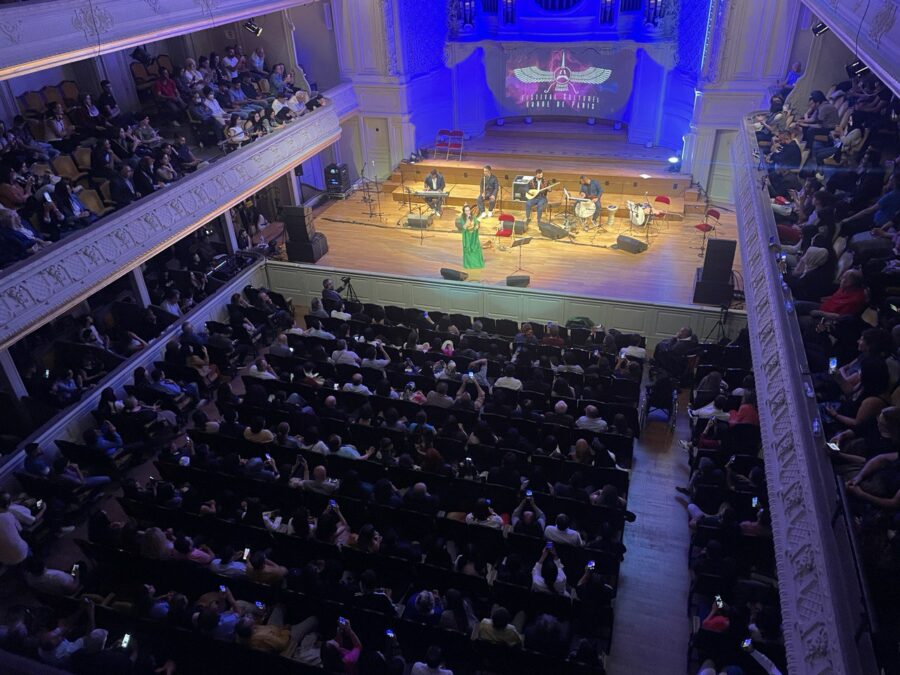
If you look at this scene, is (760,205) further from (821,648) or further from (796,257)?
(821,648)

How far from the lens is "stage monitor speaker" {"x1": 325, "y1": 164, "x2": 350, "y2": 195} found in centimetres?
1711

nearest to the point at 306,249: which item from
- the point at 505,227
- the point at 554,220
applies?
the point at 505,227

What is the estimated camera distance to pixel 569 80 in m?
18.1

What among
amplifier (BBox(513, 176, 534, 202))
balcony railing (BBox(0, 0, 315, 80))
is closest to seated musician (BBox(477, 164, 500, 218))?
amplifier (BBox(513, 176, 534, 202))

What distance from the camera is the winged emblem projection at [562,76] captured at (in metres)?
17.8

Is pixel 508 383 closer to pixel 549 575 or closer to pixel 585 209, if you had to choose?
pixel 549 575

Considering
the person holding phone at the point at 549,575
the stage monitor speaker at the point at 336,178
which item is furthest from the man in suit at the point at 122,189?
the person holding phone at the point at 549,575

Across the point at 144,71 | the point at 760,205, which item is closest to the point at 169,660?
the point at 760,205

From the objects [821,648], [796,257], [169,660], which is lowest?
[169,660]

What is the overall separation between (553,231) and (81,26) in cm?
979

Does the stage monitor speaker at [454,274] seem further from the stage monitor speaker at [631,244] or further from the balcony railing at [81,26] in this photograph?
the balcony railing at [81,26]

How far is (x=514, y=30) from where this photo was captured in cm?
1775

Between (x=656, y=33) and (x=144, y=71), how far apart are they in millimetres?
13045

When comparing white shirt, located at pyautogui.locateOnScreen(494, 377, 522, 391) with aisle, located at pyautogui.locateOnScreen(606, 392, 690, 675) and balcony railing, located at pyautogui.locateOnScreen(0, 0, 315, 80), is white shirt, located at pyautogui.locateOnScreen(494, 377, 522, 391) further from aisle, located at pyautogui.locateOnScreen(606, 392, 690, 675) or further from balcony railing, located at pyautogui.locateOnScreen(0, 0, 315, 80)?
balcony railing, located at pyautogui.locateOnScreen(0, 0, 315, 80)
